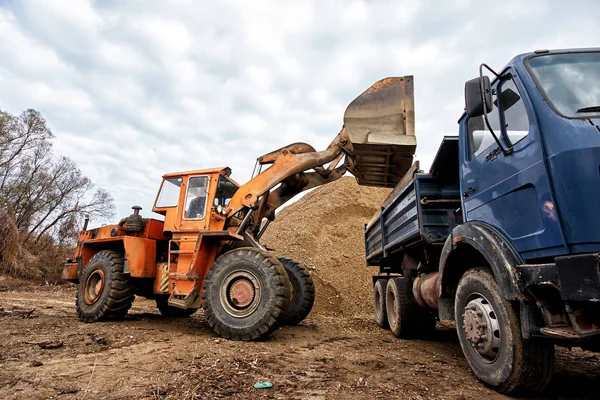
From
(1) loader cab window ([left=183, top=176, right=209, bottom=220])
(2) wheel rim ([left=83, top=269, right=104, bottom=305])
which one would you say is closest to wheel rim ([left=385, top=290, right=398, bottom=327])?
(1) loader cab window ([left=183, top=176, right=209, bottom=220])

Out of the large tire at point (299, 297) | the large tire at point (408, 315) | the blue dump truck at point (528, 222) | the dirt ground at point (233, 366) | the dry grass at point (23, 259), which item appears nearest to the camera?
the blue dump truck at point (528, 222)

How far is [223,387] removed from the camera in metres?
3.10

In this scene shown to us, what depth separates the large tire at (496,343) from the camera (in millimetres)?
2887

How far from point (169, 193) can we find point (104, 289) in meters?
2.03

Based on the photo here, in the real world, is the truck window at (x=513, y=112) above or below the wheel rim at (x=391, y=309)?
above

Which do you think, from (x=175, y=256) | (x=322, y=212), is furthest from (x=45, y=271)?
(x=175, y=256)

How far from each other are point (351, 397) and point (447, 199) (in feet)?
9.28

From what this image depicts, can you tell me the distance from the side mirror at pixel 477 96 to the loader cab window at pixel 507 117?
283mm

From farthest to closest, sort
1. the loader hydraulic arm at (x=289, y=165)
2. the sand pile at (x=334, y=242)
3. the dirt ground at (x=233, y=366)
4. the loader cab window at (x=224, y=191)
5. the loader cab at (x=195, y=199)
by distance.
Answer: the sand pile at (x=334, y=242), the loader cab window at (x=224, y=191), the loader cab at (x=195, y=199), the loader hydraulic arm at (x=289, y=165), the dirt ground at (x=233, y=366)

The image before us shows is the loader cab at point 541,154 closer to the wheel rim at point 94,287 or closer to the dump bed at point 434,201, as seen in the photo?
the dump bed at point 434,201

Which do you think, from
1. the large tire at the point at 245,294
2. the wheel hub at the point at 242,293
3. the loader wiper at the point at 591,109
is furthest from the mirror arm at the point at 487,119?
the wheel hub at the point at 242,293

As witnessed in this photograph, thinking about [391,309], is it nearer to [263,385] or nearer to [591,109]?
[263,385]

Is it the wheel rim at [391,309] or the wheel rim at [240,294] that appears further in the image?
the wheel rim at [391,309]

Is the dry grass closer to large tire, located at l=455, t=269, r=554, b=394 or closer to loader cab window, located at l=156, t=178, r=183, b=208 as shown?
loader cab window, located at l=156, t=178, r=183, b=208
